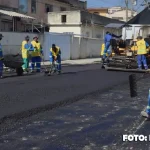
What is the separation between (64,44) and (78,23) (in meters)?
7.30

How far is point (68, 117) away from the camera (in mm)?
7367

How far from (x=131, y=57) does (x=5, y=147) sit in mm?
13002

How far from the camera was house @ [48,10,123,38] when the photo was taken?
33938 millimetres

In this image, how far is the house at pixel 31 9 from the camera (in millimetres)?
30500

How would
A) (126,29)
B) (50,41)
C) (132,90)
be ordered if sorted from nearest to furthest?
(132,90), (126,29), (50,41)

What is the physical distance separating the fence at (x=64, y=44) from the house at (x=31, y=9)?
3886 millimetres

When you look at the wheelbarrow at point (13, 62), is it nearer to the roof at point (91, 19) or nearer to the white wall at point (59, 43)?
the white wall at point (59, 43)

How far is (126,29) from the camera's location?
19.8m

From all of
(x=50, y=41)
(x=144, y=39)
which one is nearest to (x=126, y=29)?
(x=144, y=39)

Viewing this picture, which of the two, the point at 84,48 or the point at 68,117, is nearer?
the point at 68,117

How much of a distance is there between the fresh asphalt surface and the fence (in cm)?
975

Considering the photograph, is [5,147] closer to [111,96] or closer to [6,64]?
[111,96]

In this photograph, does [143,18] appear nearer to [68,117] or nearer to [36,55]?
[36,55]

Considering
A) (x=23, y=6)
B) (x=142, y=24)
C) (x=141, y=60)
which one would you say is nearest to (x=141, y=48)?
(x=141, y=60)
